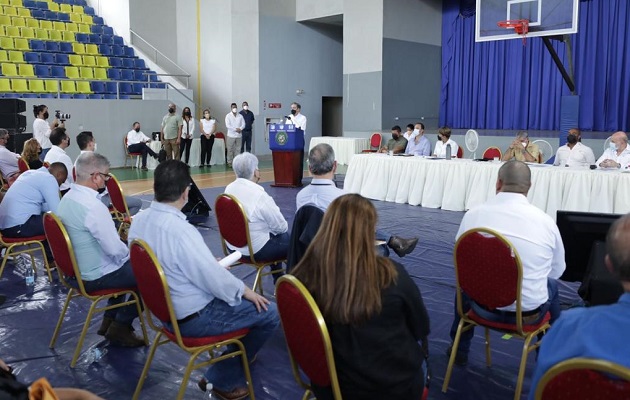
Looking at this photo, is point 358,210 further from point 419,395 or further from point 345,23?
point 345,23

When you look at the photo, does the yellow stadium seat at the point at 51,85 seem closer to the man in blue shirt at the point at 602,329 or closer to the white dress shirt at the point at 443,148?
the white dress shirt at the point at 443,148

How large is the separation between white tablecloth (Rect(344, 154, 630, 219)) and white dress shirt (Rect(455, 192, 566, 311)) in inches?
146

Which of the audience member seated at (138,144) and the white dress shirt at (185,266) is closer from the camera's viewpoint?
the white dress shirt at (185,266)

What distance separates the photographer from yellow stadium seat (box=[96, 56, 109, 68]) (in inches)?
546

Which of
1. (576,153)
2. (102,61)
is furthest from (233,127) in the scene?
(576,153)

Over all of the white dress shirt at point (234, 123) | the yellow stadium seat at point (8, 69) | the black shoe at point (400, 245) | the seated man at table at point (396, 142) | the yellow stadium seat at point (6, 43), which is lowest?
the black shoe at point (400, 245)

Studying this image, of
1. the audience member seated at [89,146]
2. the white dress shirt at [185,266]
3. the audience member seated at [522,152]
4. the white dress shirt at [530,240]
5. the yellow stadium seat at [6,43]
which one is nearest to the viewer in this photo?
the white dress shirt at [185,266]

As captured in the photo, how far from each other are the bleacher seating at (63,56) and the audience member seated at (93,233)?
10.0 meters

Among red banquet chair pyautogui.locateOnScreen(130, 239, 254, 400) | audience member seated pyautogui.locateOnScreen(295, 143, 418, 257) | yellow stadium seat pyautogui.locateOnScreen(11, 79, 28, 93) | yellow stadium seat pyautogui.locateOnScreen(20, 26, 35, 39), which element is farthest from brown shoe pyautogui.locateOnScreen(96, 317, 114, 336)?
yellow stadium seat pyautogui.locateOnScreen(20, 26, 35, 39)

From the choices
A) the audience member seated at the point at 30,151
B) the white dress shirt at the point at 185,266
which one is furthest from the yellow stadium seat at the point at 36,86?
the white dress shirt at the point at 185,266

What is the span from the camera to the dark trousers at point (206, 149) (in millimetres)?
12836

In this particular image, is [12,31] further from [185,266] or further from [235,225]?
[185,266]

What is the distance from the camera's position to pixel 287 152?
30.3 feet

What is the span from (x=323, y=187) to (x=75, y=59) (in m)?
12.4
